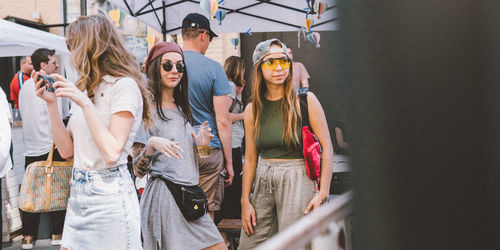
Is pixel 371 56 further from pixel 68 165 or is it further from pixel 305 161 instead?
pixel 68 165

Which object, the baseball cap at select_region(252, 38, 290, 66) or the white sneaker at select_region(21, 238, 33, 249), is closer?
the baseball cap at select_region(252, 38, 290, 66)

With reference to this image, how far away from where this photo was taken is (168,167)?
8.70 feet

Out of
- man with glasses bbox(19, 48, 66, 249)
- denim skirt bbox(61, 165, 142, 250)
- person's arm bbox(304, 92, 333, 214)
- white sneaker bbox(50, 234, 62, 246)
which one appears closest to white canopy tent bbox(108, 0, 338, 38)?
man with glasses bbox(19, 48, 66, 249)

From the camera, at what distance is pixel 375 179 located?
430 mm

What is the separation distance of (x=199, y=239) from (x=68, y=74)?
164 inches

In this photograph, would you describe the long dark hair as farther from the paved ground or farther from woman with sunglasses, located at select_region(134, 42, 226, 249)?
the paved ground

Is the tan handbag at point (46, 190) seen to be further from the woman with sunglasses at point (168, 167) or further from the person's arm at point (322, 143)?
the person's arm at point (322, 143)

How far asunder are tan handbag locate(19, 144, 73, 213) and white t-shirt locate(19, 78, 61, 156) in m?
2.13

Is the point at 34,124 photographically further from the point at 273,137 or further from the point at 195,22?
the point at 273,137

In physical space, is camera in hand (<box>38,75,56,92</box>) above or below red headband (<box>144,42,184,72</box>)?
below

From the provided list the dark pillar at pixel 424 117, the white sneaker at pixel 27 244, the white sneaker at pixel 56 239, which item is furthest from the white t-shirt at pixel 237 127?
the dark pillar at pixel 424 117

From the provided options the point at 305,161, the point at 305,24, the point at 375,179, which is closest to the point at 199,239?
the point at 305,161

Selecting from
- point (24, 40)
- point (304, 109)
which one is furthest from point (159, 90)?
point (24, 40)

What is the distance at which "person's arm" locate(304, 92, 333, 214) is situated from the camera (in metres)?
2.60
